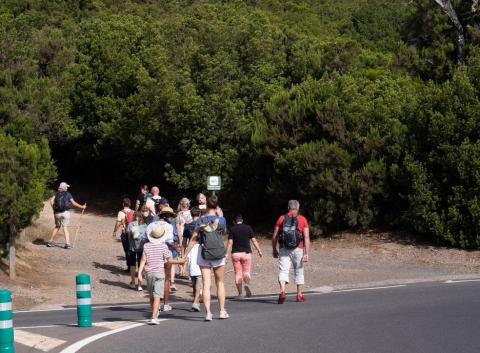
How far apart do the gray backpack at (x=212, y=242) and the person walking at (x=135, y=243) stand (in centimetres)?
559

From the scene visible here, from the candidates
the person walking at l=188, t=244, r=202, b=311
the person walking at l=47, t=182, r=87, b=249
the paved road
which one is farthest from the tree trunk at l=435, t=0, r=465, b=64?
the person walking at l=188, t=244, r=202, b=311

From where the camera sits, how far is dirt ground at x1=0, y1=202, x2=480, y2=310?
63.6 feet

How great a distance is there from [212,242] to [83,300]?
2.14 meters

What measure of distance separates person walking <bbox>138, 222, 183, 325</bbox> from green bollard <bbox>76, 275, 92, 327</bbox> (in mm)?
983

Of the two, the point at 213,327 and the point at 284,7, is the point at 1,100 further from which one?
the point at 284,7

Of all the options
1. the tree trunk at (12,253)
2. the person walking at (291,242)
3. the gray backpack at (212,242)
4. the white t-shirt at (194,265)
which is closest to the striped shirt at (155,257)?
the gray backpack at (212,242)

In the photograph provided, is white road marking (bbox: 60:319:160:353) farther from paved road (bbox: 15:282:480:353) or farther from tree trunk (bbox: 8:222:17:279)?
tree trunk (bbox: 8:222:17:279)

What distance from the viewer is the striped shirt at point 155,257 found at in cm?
1337

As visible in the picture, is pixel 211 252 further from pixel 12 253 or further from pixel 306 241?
pixel 12 253

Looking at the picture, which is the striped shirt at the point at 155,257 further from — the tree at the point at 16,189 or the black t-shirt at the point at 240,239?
the tree at the point at 16,189

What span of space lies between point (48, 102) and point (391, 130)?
12006mm

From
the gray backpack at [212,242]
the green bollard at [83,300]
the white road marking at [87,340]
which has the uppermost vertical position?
the gray backpack at [212,242]

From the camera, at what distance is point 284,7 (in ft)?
249

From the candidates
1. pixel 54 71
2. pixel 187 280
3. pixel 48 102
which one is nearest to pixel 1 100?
pixel 48 102
